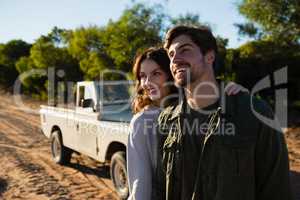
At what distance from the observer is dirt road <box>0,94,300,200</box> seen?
611 centimetres

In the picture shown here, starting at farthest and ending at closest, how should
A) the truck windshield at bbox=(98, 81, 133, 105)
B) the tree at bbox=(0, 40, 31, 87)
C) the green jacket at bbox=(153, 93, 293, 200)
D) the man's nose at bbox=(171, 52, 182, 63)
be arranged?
the tree at bbox=(0, 40, 31, 87) → the truck windshield at bbox=(98, 81, 133, 105) → the man's nose at bbox=(171, 52, 182, 63) → the green jacket at bbox=(153, 93, 293, 200)

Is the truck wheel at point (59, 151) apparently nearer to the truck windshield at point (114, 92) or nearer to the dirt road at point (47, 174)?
the dirt road at point (47, 174)

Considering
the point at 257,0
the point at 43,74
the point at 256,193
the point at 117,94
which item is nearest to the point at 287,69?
the point at 257,0

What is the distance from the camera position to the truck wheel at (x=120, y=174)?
5461 millimetres

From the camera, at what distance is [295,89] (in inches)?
554

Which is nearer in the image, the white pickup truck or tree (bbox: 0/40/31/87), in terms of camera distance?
the white pickup truck

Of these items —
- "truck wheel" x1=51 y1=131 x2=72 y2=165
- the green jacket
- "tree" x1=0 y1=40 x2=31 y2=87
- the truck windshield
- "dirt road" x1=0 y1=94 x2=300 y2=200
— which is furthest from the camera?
"tree" x1=0 y1=40 x2=31 y2=87

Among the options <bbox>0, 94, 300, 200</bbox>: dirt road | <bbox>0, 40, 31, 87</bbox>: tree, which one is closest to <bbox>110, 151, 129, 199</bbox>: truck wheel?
<bbox>0, 94, 300, 200</bbox>: dirt road

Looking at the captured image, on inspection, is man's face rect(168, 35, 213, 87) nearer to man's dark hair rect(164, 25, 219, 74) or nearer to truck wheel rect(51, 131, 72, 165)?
man's dark hair rect(164, 25, 219, 74)

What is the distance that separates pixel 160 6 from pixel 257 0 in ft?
22.1

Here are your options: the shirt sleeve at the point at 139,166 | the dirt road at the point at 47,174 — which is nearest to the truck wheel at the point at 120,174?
the dirt road at the point at 47,174

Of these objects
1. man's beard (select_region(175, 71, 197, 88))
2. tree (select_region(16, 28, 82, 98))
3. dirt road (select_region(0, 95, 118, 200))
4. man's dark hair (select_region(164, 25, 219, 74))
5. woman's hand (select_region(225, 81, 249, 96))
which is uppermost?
tree (select_region(16, 28, 82, 98))

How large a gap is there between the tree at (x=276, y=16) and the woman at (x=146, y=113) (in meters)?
10.3

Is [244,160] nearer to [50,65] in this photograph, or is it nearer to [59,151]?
[59,151]
